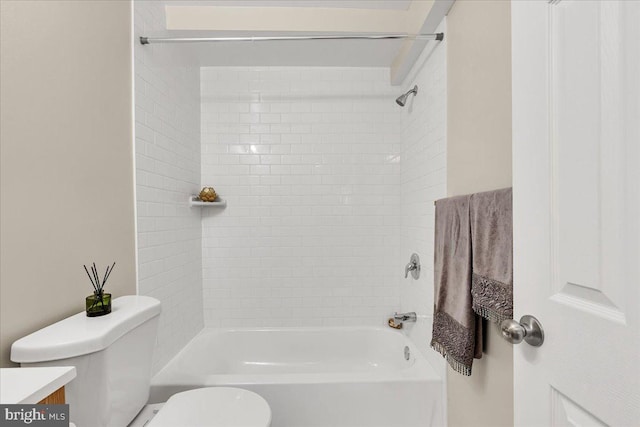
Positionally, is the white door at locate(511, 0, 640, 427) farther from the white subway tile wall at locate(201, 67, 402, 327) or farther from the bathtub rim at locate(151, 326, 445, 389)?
the white subway tile wall at locate(201, 67, 402, 327)

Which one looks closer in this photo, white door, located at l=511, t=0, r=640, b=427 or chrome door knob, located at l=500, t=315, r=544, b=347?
white door, located at l=511, t=0, r=640, b=427

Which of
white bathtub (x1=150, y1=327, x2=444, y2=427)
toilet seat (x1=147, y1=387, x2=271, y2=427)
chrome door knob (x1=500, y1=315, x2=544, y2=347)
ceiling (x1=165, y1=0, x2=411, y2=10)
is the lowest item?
white bathtub (x1=150, y1=327, x2=444, y2=427)

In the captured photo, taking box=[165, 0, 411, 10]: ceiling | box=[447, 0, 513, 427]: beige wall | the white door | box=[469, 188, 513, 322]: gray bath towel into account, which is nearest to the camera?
the white door

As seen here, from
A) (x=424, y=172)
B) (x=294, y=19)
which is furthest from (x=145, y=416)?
(x=294, y=19)

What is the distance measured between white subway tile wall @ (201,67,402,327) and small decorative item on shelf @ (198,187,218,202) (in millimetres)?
152

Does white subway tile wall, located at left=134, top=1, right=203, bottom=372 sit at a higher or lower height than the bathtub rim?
higher

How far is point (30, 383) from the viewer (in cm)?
64

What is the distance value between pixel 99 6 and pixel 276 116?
132 centimetres

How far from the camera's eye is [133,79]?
158cm

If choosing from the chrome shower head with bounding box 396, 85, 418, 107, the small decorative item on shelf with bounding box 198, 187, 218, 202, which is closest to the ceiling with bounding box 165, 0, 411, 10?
the chrome shower head with bounding box 396, 85, 418, 107

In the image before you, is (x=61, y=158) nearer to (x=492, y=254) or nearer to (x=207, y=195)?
(x=207, y=195)

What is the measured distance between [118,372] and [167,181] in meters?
1.13

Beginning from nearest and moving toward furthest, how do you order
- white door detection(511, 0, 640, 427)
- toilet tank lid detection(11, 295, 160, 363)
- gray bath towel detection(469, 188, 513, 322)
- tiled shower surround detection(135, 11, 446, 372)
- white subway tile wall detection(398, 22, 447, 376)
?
white door detection(511, 0, 640, 427) → toilet tank lid detection(11, 295, 160, 363) → gray bath towel detection(469, 188, 513, 322) → white subway tile wall detection(398, 22, 447, 376) → tiled shower surround detection(135, 11, 446, 372)

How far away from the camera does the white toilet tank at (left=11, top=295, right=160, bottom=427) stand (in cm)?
90
